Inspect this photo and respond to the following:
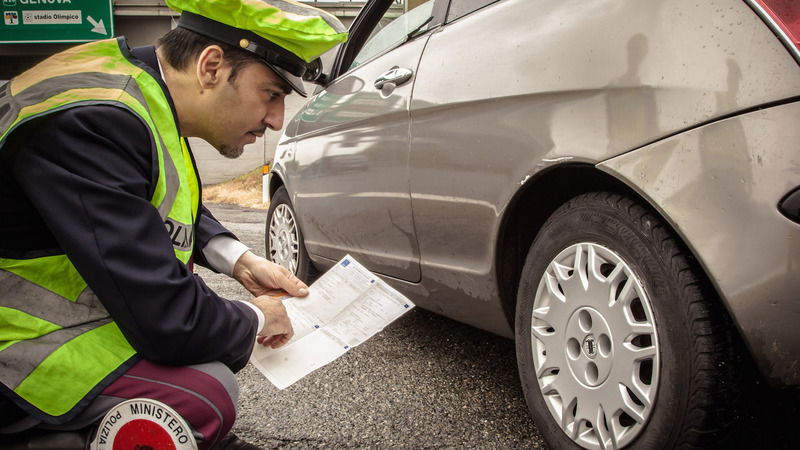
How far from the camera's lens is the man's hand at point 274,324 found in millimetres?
1498

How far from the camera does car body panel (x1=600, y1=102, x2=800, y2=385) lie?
1130mm

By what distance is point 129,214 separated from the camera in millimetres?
1181

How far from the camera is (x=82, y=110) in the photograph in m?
1.17

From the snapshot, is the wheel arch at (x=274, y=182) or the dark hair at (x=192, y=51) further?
the wheel arch at (x=274, y=182)

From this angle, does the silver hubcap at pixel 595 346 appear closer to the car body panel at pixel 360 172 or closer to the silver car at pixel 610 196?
the silver car at pixel 610 196

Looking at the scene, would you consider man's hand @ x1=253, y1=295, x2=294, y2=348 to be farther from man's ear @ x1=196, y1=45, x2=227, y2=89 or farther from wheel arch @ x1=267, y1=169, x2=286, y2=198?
wheel arch @ x1=267, y1=169, x2=286, y2=198

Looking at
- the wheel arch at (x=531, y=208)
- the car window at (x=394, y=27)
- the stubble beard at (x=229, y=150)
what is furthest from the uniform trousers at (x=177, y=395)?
the car window at (x=394, y=27)

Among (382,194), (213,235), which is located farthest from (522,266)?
(213,235)

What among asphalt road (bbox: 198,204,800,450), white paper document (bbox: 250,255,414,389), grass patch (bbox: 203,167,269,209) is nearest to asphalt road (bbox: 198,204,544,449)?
asphalt road (bbox: 198,204,800,450)

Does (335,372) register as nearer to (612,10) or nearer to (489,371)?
(489,371)

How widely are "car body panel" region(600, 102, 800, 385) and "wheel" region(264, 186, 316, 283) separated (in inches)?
92.5

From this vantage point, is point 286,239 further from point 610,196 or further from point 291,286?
point 610,196

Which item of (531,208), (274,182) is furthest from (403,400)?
(274,182)

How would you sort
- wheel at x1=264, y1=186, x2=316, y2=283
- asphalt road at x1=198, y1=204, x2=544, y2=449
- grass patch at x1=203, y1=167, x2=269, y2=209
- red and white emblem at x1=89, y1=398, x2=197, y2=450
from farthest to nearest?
grass patch at x1=203, y1=167, x2=269, y2=209 < wheel at x1=264, y1=186, x2=316, y2=283 < asphalt road at x1=198, y1=204, x2=544, y2=449 < red and white emblem at x1=89, y1=398, x2=197, y2=450
